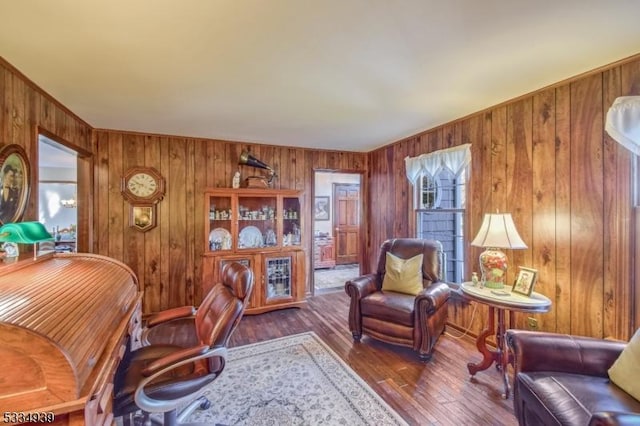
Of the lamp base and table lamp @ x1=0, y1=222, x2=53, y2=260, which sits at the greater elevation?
table lamp @ x1=0, y1=222, x2=53, y2=260

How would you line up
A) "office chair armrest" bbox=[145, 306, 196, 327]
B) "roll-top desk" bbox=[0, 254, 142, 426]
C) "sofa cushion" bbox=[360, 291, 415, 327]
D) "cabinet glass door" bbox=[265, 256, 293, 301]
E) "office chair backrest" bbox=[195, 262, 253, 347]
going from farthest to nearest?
"cabinet glass door" bbox=[265, 256, 293, 301]
"sofa cushion" bbox=[360, 291, 415, 327]
"office chair armrest" bbox=[145, 306, 196, 327]
"office chair backrest" bbox=[195, 262, 253, 347]
"roll-top desk" bbox=[0, 254, 142, 426]

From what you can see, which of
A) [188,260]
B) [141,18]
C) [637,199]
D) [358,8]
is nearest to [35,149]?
[141,18]

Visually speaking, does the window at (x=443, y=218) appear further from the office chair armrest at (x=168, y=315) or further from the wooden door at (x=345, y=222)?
the wooden door at (x=345, y=222)

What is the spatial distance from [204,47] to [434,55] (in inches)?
58.7

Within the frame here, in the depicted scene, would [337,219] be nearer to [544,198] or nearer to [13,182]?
[544,198]

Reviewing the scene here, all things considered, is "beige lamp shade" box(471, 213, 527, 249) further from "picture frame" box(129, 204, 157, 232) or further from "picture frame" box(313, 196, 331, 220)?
"picture frame" box(313, 196, 331, 220)

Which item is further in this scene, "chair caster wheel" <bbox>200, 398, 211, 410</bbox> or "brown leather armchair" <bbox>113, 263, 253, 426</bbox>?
"chair caster wheel" <bbox>200, 398, 211, 410</bbox>

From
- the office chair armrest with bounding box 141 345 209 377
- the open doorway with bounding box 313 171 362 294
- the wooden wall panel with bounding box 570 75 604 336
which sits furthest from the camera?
the open doorway with bounding box 313 171 362 294

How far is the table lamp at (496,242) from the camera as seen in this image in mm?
2402

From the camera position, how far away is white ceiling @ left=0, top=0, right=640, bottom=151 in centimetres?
148

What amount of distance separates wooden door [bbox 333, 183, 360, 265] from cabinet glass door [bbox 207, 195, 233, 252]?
3.68 meters

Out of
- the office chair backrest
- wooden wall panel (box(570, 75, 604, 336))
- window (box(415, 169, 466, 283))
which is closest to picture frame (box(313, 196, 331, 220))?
window (box(415, 169, 466, 283))

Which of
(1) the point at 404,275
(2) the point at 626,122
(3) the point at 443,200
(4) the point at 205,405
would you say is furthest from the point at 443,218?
(4) the point at 205,405

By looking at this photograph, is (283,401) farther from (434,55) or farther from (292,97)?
(434,55)
